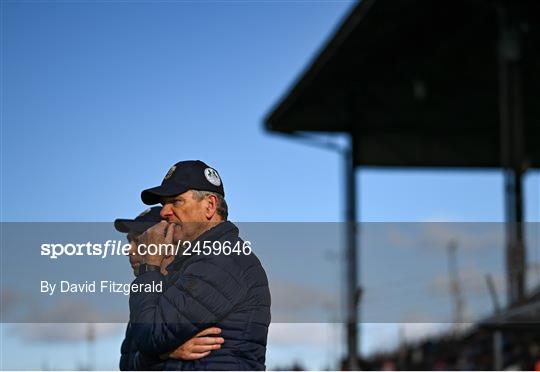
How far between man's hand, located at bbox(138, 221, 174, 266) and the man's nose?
16mm

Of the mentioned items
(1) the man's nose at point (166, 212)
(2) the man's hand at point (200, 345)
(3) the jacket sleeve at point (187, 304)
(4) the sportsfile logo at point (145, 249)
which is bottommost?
(2) the man's hand at point (200, 345)

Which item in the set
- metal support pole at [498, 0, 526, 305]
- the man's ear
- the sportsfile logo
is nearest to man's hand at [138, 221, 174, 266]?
the sportsfile logo

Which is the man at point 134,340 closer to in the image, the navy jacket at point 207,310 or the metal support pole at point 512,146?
the navy jacket at point 207,310

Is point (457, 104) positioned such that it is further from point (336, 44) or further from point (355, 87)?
point (336, 44)

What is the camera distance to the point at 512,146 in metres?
12.0

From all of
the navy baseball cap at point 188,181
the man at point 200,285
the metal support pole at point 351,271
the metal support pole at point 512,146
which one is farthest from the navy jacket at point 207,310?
the metal support pole at point 512,146

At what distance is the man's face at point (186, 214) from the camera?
294 centimetres

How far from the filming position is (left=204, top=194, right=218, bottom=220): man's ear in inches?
116

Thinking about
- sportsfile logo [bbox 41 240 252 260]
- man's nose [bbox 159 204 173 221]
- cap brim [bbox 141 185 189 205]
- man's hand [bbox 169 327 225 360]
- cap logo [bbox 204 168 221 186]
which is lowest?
man's hand [bbox 169 327 225 360]

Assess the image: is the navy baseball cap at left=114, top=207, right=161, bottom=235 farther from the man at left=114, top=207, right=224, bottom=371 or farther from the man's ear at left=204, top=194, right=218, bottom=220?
the man's ear at left=204, top=194, right=218, bottom=220

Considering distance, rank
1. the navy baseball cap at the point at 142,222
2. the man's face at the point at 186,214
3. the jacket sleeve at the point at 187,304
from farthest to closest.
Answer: the navy baseball cap at the point at 142,222 < the man's face at the point at 186,214 < the jacket sleeve at the point at 187,304

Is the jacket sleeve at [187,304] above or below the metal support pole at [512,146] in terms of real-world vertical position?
below

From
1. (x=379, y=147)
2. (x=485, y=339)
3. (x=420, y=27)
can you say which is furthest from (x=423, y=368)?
(x=420, y=27)

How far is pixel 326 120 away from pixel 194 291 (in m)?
10.6
